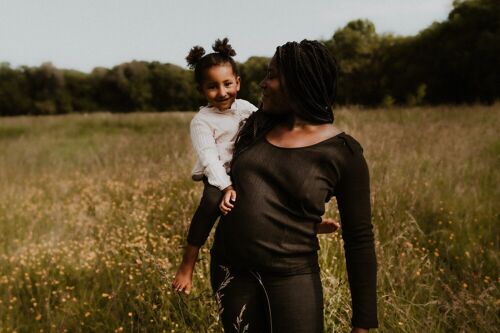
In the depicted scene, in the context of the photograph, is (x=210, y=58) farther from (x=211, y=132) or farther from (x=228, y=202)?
(x=228, y=202)

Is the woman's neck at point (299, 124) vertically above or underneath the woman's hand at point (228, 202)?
above

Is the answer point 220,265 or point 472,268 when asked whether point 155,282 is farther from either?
point 472,268

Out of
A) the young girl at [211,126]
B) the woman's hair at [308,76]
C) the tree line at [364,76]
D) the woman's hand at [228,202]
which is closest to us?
the woman's hair at [308,76]

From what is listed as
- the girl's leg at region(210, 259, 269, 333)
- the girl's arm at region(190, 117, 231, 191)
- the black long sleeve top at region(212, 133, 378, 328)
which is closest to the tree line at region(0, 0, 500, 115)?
the girl's arm at region(190, 117, 231, 191)

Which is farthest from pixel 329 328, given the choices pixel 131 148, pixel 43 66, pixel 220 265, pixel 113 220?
pixel 43 66

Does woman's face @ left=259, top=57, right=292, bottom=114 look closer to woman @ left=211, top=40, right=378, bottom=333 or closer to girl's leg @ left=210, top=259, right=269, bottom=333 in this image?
woman @ left=211, top=40, right=378, bottom=333

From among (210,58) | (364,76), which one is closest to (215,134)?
(210,58)

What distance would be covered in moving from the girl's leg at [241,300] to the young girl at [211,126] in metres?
0.17

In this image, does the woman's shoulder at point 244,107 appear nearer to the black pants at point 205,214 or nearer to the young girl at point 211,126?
the young girl at point 211,126

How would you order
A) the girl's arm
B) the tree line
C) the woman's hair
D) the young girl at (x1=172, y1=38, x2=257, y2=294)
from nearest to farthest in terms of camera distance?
the woman's hair
the girl's arm
the young girl at (x1=172, y1=38, x2=257, y2=294)
the tree line

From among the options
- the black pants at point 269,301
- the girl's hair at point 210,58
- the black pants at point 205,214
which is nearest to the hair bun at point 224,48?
the girl's hair at point 210,58

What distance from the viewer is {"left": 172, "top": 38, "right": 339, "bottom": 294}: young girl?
188 centimetres

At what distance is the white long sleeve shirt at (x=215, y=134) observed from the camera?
1.95 m

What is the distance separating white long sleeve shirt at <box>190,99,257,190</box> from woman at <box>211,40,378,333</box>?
27 cm
